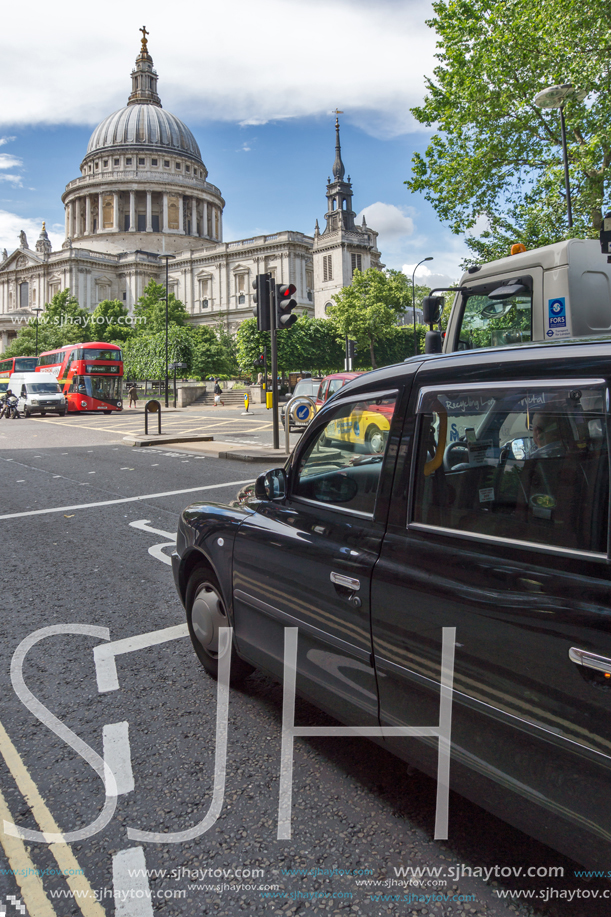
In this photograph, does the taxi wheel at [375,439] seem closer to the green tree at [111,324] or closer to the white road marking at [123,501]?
the white road marking at [123,501]

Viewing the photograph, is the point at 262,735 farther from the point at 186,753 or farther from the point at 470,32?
the point at 470,32

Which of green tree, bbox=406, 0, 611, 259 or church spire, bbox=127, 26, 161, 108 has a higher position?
church spire, bbox=127, 26, 161, 108

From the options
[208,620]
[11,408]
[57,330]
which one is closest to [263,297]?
[208,620]

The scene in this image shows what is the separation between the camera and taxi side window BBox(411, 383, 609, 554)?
1.70m

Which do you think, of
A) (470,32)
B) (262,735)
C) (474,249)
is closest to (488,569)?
(262,735)

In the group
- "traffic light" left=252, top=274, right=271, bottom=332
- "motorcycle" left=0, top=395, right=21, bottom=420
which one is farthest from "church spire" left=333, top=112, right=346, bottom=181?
"traffic light" left=252, top=274, right=271, bottom=332

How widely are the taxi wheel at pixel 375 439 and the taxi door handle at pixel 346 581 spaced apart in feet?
1.60

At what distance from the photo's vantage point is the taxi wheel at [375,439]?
2451 mm

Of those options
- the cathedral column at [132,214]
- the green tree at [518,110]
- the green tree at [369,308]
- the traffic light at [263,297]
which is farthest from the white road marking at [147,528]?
the cathedral column at [132,214]

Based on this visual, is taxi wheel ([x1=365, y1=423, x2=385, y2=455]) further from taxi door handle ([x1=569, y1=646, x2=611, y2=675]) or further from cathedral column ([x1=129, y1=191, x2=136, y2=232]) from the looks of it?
cathedral column ([x1=129, y1=191, x2=136, y2=232])

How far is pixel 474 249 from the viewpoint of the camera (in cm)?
2333

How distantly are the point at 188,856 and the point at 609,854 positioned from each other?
1285 millimetres

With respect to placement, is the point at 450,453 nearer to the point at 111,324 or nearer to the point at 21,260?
the point at 111,324

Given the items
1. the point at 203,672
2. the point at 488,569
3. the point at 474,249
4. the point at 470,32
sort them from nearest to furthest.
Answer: the point at 488,569
the point at 203,672
the point at 470,32
the point at 474,249
